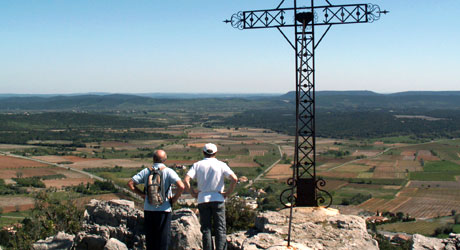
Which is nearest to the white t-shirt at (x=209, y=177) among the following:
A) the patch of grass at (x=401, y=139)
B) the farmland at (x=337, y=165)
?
the farmland at (x=337, y=165)

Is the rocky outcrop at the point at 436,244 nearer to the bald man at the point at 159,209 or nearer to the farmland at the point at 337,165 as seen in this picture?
the bald man at the point at 159,209

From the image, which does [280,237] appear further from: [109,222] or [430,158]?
[430,158]

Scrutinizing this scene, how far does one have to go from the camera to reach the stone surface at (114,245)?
28.7 feet

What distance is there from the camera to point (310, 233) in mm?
9375

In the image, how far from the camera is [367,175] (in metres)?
68.3

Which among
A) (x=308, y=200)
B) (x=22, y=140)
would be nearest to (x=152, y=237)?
(x=308, y=200)

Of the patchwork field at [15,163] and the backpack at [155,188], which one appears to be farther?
the patchwork field at [15,163]

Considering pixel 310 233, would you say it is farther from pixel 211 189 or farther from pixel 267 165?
pixel 267 165

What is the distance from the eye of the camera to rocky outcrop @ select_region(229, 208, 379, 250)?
864 cm

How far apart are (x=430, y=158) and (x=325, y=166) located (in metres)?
22.9

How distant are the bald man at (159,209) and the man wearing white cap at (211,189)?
273 mm

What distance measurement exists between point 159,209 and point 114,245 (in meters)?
2.38

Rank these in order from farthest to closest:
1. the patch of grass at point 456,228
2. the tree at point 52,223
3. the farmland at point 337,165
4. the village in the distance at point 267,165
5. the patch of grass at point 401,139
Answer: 1. the patch of grass at point 401,139
2. the farmland at point 337,165
3. the village in the distance at point 267,165
4. the patch of grass at point 456,228
5. the tree at point 52,223

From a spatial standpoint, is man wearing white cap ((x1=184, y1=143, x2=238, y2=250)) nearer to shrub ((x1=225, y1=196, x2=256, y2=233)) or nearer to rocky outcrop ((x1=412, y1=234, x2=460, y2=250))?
rocky outcrop ((x1=412, y1=234, x2=460, y2=250))
